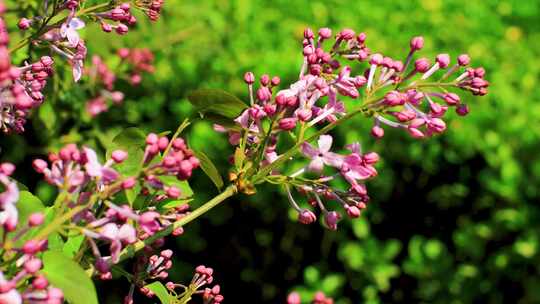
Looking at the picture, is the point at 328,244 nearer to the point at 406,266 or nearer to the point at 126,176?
the point at 406,266

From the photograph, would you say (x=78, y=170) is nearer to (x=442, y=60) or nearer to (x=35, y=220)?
(x=35, y=220)

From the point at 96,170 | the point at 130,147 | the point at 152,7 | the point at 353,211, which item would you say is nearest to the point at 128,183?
the point at 96,170

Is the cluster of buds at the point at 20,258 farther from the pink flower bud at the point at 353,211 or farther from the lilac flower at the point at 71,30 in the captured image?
the pink flower bud at the point at 353,211

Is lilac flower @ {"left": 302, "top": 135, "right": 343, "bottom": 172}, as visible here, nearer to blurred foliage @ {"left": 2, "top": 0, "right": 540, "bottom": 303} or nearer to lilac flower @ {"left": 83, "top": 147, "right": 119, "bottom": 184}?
lilac flower @ {"left": 83, "top": 147, "right": 119, "bottom": 184}

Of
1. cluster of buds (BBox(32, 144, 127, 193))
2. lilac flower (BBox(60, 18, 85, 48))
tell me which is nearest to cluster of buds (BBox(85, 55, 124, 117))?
lilac flower (BBox(60, 18, 85, 48))

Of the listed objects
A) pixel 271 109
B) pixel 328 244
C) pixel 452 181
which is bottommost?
pixel 328 244

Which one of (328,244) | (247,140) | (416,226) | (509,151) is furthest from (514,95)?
(247,140)
